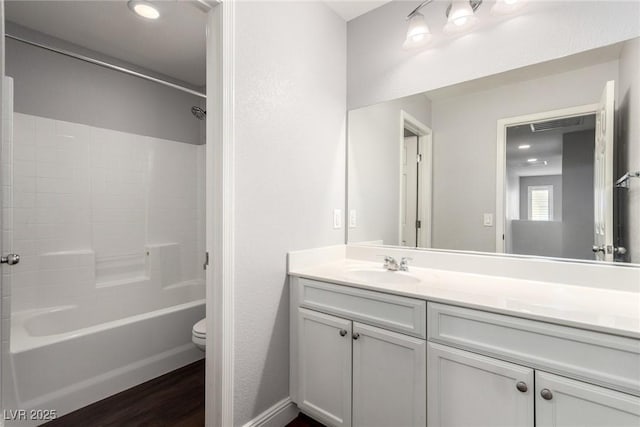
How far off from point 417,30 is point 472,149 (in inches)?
29.7

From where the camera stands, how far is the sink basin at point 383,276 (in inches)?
62.5

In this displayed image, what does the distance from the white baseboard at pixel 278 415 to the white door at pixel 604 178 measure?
1700mm

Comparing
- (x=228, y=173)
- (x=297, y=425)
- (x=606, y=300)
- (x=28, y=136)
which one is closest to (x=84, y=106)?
(x=28, y=136)

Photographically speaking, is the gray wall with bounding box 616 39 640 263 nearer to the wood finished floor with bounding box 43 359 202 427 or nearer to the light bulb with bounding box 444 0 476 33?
the light bulb with bounding box 444 0 476 33

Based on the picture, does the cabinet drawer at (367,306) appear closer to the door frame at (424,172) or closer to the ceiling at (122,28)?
the door frame at (424,172)

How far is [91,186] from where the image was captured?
2369mm

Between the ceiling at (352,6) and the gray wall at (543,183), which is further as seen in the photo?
the ceiling at (352,6)

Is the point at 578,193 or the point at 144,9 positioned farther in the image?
the point at 144,9

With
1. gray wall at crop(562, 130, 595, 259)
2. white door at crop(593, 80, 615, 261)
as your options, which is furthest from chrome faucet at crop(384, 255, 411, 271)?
white door at crop(593, 80, 615, 261)

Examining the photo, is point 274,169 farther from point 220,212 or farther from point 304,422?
point 304,422

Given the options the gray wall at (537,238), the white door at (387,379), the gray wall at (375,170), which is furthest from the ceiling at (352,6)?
the white door at (387,379)

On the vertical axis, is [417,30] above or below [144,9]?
below

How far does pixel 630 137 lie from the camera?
119 centimetres

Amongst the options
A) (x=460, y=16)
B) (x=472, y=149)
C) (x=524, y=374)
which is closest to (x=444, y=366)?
(x=524, y=374)
